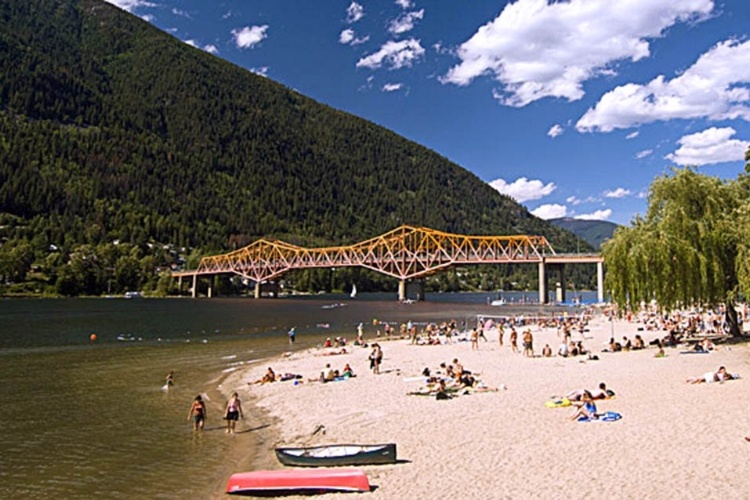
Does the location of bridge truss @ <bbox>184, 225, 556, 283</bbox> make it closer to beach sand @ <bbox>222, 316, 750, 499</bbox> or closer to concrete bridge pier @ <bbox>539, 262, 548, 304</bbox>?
concrete bridge pier @ <bbox>539, 262, 548, 304</bbox>

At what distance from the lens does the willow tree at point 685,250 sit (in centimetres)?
2489

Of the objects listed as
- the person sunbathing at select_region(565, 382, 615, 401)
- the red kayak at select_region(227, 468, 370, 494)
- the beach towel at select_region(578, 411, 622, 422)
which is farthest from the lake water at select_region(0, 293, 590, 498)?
the person sunbathing at select_region(565, 382, 615, 401)

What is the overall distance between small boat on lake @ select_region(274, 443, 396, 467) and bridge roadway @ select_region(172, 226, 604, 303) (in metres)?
105

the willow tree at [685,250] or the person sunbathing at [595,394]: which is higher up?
the willow tree at [685,250]

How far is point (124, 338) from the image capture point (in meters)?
45.2

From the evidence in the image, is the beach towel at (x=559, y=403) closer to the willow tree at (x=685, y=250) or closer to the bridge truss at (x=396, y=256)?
the willow tree at (x=685, y=250)

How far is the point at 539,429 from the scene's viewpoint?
562 inches

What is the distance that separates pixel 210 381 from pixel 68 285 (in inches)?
4604

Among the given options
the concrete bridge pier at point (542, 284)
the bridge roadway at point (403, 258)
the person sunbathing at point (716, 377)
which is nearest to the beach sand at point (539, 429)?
the person sunbathing at point (716, 377)

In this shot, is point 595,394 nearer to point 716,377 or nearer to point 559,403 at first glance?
point 559,403

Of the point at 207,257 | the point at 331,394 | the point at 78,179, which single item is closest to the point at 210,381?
the point at 331,394

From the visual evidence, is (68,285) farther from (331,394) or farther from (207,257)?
(331,394)

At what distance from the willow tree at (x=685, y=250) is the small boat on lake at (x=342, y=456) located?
1769cm

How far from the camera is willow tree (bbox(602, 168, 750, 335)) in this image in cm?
2489
